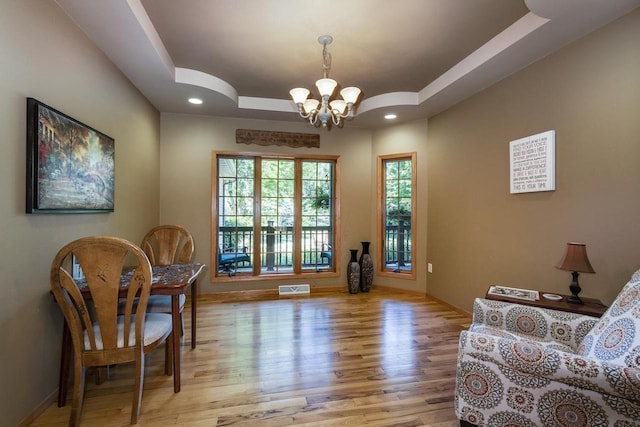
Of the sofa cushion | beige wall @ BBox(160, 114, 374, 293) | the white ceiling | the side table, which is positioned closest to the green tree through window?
beige wall @ BBox(160, 114, 374, 293)

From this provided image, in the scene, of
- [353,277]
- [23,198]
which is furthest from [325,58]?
[353,277]

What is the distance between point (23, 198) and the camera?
164cm

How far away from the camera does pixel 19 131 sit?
1602 millimetres

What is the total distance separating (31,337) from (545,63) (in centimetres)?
425

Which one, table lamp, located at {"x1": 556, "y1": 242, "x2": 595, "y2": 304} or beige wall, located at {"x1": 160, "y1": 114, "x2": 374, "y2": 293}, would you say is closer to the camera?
table lamp, located at {"x1": 556, "y1": 242, "x2": 595, "y2": 304}

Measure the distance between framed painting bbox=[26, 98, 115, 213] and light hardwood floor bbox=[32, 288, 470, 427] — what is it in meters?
1.33

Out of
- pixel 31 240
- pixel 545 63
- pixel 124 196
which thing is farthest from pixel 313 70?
pixel 31 240

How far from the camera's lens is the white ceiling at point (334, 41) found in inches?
81.0

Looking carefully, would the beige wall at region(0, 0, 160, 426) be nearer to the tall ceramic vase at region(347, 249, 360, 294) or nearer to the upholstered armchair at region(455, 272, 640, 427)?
the upholstered armchair at region(455, 272, 640, 427)

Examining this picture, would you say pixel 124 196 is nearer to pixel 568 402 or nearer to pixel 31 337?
pixel 31 337

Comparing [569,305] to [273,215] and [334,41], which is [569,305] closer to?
[334,41]

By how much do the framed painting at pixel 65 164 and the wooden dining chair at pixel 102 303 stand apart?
487 millimetres

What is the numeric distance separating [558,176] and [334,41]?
2.22m

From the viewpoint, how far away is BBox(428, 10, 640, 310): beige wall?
1972mm
